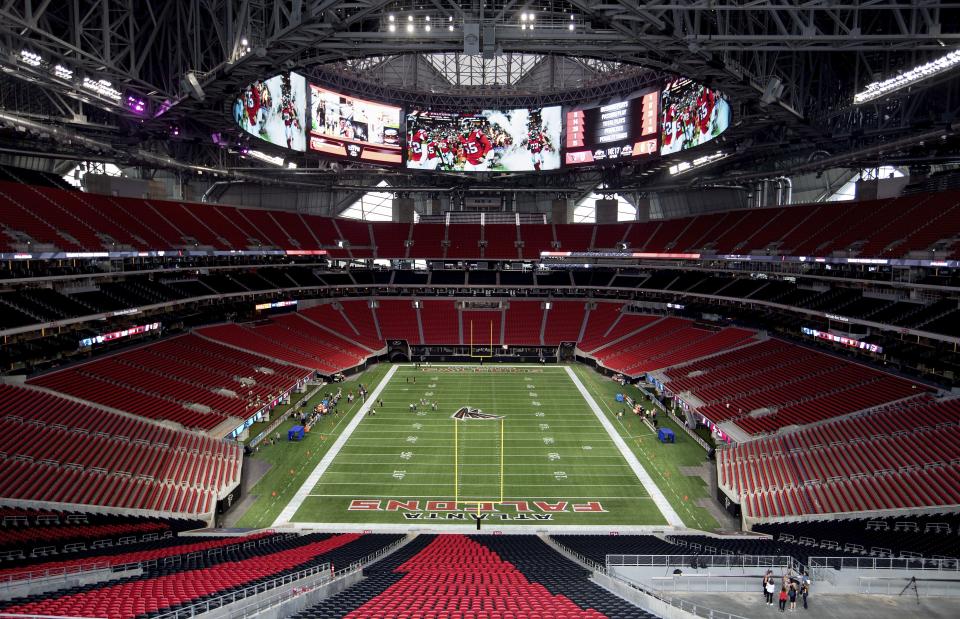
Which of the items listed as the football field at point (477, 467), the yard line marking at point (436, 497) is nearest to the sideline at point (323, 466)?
the football field at point (477, 467)

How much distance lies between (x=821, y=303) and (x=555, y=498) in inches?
873

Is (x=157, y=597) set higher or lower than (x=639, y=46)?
lower

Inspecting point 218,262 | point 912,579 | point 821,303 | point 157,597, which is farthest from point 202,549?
point 821,303

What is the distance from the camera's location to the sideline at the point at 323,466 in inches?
918

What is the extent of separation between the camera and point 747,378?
35219 millimetres

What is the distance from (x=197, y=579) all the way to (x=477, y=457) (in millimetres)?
16783

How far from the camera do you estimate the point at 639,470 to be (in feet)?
90.9

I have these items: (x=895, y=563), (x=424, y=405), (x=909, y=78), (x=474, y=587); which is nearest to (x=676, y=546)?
(x=895, y=563)

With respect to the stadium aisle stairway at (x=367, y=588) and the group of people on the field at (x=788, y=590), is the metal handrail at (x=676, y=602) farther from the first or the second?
the stadium aisle stairway at (x=367, y=588)

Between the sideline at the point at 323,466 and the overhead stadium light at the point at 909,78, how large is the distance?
30940mm

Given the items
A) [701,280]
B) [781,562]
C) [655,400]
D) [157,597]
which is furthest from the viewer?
[701,280]

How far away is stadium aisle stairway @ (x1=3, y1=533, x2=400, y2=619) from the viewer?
1055cm

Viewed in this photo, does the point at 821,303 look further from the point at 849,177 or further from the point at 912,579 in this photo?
the point at 912,579

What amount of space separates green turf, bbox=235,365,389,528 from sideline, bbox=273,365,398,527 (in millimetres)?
257
